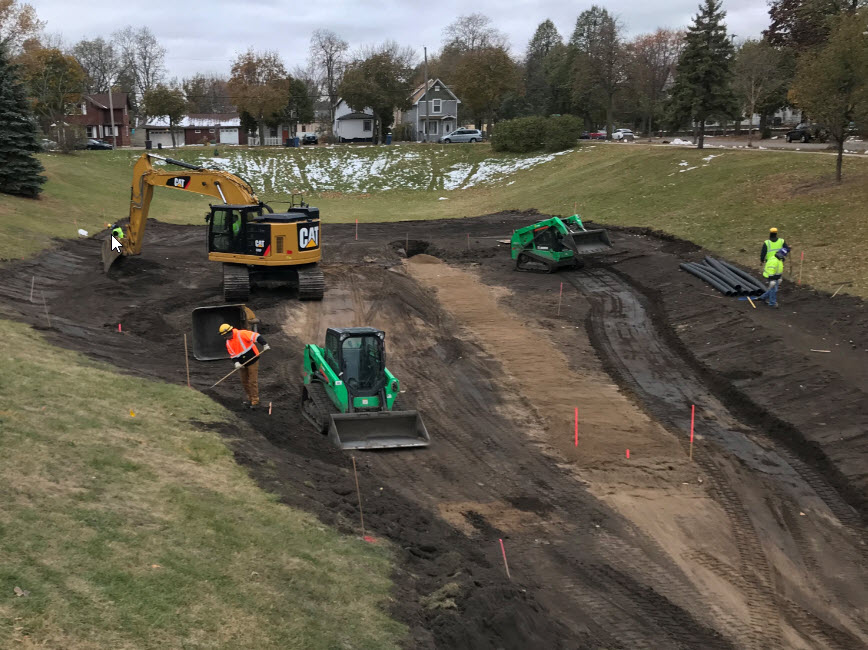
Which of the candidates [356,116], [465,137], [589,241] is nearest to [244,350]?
[589,241]

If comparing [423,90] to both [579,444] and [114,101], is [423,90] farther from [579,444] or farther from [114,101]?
[579,444]

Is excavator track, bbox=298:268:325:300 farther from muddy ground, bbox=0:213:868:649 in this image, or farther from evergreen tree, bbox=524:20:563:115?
evergreen tree, bbox=524:20:563:115

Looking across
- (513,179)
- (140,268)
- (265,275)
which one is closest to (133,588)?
(265,275)

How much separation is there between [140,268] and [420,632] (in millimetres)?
22946

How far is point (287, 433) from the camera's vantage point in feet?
48.9

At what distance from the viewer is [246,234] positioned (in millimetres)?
24750

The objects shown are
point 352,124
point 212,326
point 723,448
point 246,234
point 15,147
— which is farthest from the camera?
point 352,124

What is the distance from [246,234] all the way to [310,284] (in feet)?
8.24

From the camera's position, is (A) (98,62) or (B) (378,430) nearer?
(B) (378,430)

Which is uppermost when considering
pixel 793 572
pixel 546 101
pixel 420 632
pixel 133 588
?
pixel 546 101

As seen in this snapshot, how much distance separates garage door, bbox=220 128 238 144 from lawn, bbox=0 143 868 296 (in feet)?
73.9

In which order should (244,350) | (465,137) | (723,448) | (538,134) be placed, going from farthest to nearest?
(465,137) → (538,134) → (723,448) → (244,350)

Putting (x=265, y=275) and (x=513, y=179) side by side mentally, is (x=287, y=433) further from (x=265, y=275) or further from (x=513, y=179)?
(x=513, y=179)

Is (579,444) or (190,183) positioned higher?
(190,183)
